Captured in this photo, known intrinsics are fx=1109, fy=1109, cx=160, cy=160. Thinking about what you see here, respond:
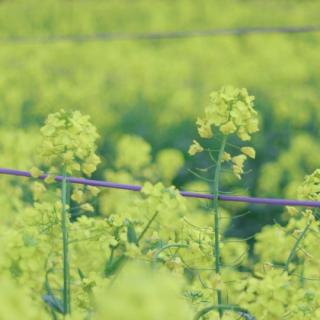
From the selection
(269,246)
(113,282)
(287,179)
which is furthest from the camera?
(287,179)

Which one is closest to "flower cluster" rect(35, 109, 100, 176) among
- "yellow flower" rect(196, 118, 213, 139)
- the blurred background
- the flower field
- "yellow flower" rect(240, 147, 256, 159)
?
the flower field

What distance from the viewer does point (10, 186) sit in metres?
4.33

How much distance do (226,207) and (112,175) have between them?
1019 mm

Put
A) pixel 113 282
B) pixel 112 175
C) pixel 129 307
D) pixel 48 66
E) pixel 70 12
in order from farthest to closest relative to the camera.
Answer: pixel 70 12
pixel 48 66
pixel 112 175
pixel 113 282
pixel 129 307

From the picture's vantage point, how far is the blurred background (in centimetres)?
591

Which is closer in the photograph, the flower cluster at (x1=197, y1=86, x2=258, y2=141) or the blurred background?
the flower cluster at (x1=197, y1=86, x2=258, y2=141)

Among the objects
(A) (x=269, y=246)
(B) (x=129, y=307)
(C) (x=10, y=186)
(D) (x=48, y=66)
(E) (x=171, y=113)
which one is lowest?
(B) (x=129, y=307)

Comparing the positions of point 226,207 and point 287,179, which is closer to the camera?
point 226,207

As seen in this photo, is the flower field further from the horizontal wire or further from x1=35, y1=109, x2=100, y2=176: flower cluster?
the horizontal wire

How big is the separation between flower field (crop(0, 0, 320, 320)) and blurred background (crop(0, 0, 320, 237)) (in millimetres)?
20

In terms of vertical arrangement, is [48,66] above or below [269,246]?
above

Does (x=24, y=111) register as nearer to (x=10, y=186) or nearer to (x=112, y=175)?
(x=112, y=175)

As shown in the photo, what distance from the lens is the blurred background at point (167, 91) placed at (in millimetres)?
5910

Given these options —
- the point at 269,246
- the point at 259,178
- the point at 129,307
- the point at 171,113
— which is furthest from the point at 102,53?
the point at 129,307
